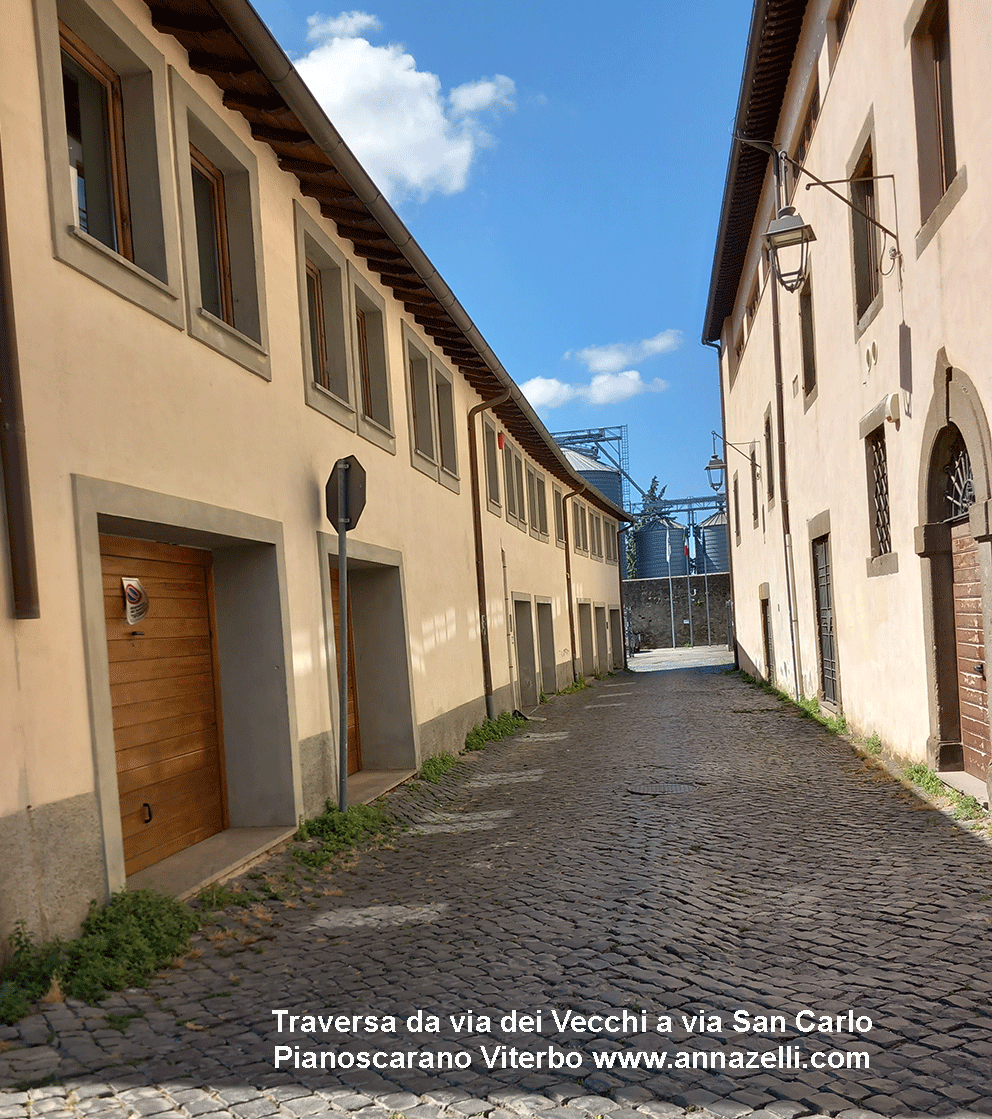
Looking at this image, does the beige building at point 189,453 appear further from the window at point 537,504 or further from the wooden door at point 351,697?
the window at point 537,504

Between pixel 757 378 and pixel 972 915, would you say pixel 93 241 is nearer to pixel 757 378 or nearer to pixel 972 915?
pixel 972 915

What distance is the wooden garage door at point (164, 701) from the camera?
5.88 m

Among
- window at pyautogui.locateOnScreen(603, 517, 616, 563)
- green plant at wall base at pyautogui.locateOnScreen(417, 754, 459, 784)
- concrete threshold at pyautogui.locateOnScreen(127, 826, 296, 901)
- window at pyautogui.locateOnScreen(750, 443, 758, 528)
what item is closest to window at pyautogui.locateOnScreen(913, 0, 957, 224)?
concrete threshold at pyautogui.locateOnScreen(127, 826, 296, 901)

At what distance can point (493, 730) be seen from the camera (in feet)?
46.2

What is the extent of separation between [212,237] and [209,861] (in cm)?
419

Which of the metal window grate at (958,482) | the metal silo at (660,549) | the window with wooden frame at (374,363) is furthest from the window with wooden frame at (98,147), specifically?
the metal silo at (660,549)

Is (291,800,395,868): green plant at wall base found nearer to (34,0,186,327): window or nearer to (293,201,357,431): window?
(293,201,357,431): window

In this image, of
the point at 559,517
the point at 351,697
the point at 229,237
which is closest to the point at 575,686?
the point at 559,517

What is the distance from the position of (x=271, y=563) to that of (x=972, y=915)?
4.76m

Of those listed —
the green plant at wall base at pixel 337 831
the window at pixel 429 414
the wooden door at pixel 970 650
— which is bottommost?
the green plant at wall base at pixel 337 831

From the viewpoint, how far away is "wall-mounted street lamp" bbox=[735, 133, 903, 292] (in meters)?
8.34

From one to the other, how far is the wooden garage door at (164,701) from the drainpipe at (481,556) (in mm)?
7658

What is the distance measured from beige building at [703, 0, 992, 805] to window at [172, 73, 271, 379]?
4.34m

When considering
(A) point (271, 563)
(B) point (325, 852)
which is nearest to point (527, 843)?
(B) point (325, 852)
